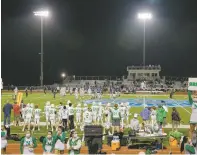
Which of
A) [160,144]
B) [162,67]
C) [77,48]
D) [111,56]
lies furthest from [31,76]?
[160,144]

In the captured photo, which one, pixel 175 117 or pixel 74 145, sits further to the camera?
pixel 175 117

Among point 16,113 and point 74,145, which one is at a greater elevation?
point 16,113

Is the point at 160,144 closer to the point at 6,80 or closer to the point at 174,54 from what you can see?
the point at 6,80

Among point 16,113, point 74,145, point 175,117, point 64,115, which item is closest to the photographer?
point 74,145

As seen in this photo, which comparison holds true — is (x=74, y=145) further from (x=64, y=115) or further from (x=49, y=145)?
(x=64, y=115)

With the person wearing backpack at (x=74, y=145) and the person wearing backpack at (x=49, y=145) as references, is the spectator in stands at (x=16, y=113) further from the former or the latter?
the person wearing backpack at (x=74, y=145)

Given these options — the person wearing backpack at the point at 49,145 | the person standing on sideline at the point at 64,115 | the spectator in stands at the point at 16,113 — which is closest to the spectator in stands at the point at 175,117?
the person standing on sideline at the point at 64,115

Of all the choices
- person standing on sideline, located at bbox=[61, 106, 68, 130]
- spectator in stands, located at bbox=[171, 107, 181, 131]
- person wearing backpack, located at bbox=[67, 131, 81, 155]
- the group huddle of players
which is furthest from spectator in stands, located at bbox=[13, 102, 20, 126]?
person wearing backpack, located at bbox=[67, 131, 81, 155]

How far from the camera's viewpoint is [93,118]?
61.8ft

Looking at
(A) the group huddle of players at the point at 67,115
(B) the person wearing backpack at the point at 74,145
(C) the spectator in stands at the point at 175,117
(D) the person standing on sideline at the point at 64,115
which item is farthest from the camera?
(C) the spectator in stands at the point at 175,117

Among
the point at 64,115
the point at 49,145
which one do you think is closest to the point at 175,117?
the point at 64,115

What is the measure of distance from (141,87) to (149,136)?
1470 inches

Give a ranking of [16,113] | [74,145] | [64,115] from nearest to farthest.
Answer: [74,145] < [64,115] < [16,113]

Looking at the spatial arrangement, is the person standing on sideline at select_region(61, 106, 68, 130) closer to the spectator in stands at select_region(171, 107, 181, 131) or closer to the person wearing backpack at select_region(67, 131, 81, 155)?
the spectator in stands at select_region(171, 107, 181, 131)
